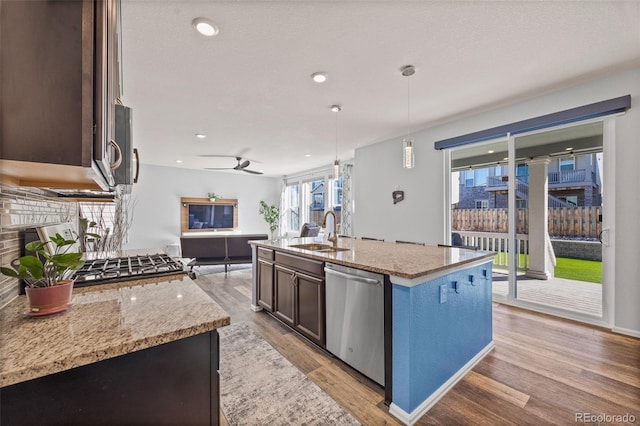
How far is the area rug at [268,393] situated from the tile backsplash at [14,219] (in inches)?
52.9

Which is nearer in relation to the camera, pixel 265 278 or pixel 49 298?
pixel 49 298

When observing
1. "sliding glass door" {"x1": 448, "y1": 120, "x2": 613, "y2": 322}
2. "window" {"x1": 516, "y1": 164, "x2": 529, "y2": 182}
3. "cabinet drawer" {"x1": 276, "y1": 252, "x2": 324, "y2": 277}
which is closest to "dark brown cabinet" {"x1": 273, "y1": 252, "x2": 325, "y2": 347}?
"cabinet drawer" {"x1": 276, "y1": 252, "x2": 324, "y2": 277}

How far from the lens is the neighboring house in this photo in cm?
317

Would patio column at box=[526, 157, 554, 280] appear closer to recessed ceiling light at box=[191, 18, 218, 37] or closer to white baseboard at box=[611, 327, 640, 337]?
white baseboard at box=[611, 327, 640, 337]

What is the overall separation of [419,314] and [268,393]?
1.20m

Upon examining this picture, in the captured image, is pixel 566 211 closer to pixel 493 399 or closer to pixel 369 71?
pixel 493 399

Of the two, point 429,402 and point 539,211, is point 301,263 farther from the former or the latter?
point 539,211

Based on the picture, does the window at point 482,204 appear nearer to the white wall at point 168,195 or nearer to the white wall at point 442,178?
the white wall at point 442,178

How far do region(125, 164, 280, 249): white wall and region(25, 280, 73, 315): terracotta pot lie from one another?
7108 mm

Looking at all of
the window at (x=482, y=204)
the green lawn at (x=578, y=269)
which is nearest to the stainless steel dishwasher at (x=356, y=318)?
the green lawn at (x=578, y=269)

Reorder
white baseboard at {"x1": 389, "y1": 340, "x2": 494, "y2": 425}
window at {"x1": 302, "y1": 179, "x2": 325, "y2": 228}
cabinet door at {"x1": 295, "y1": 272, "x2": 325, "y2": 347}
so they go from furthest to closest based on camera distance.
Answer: window at {"x1": 302, "y1": 179, "x2": 325, "y2": 228} < cabinet door at {"x1": 295, "y1": 272, "x2": 325, "y2": 347} < white baseboard at {"x1": 389, "y1": 340, "x2": 494, "y2": 425}

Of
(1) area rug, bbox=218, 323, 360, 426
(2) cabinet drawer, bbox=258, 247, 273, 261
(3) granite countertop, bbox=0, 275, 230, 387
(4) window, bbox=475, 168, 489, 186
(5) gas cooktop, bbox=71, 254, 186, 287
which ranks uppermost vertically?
(4) window, bbox=475, 168, 489, 186

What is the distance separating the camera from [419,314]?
170 centimetres

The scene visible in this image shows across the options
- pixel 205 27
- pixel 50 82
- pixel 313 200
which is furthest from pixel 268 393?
pixel 313 200
